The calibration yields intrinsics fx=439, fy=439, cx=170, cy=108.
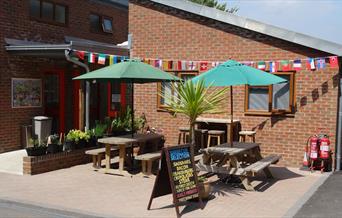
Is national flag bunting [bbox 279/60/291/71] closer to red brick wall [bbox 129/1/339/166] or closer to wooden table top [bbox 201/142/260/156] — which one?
red brick wall [bbox 129/1/339/166]

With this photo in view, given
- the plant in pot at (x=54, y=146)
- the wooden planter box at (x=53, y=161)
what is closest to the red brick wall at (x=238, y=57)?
the wooden planter box at (x=53, y=161)

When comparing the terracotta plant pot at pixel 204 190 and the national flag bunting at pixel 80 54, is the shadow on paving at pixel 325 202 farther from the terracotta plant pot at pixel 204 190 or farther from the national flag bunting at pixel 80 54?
the national flag bunting at pixel 80 54

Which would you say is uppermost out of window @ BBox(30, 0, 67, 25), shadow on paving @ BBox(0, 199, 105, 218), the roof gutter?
window @ BBox(30, 0, 67, 25)

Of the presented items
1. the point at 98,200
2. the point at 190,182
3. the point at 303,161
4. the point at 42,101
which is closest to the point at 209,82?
the point at 190,182

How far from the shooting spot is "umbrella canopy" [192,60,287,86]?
8.04 metres

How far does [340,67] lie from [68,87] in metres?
8.74

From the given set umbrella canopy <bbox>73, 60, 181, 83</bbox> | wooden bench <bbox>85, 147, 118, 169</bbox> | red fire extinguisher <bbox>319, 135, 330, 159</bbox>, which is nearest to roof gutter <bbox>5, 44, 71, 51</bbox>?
umbrella canopy <bbox>73, 60, 181, 83</bbox>

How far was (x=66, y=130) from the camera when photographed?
14789mm

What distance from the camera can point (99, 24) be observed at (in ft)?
55.2

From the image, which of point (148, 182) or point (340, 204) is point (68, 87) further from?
point (340, 204)

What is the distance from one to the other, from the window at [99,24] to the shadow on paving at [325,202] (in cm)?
1067

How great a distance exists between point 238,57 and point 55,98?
6425 millimetres

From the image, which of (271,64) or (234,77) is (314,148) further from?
(234,77)

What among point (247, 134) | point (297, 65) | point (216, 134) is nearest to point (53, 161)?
point (216, 134)
